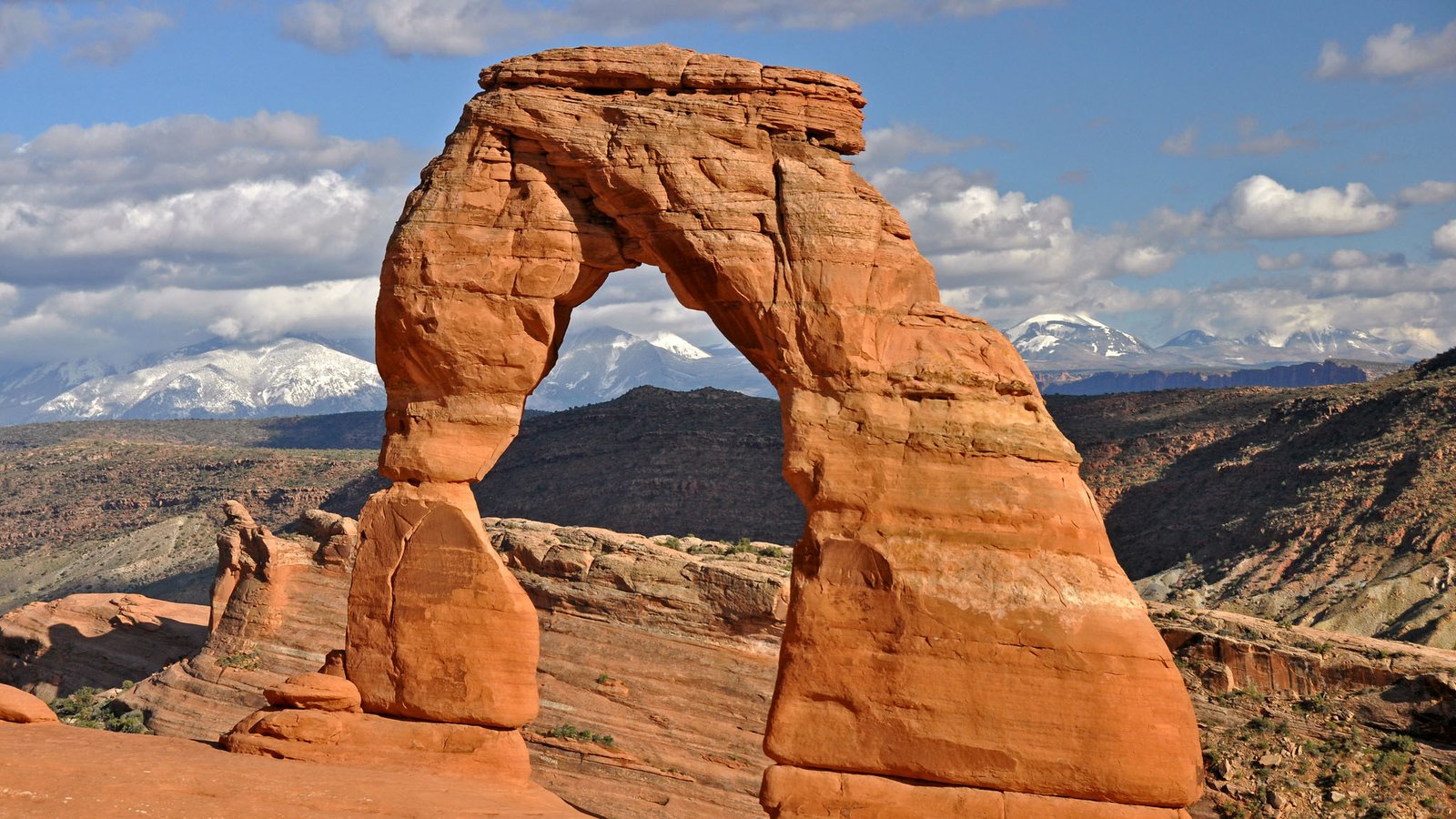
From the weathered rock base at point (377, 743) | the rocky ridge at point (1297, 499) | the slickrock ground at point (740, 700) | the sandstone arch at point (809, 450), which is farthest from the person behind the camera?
the rocky ridge at point (1297, 499)

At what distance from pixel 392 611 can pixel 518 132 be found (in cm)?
682

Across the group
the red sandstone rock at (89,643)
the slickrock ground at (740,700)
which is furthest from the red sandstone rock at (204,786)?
the red sandstone rock at (89,643)

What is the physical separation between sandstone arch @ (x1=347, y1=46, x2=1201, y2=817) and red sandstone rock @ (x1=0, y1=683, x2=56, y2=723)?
4444 mm

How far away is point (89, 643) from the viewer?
4591cm

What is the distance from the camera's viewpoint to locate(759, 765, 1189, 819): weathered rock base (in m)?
17.6

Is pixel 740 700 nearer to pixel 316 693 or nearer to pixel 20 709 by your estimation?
pixel 316 693

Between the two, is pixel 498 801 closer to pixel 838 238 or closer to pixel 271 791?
pixel 271 791

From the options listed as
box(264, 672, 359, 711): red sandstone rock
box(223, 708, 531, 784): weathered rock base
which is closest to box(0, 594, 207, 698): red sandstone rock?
box(264, 672, 359, 711): red sandstone rock

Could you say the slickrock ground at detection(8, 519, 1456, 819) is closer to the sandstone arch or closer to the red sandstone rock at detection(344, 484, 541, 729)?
the red sandstone rock at detection(344, 484, 541, 729)

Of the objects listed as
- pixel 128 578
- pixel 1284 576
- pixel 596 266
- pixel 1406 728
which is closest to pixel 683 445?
pixel 128 578

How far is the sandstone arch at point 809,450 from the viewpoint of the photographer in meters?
17.8

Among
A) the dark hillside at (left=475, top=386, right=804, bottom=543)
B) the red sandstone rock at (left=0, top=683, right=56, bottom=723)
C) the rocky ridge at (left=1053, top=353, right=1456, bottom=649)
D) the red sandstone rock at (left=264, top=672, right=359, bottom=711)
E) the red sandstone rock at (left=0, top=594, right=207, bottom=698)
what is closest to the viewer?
the red sandstone rock at (left=264, top=672, right=359, bottom=711)

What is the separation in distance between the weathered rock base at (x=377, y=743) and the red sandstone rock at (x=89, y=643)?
26.0 metres

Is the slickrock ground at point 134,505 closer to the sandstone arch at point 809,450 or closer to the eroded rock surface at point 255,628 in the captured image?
the eroded rock surface at point 255,628
